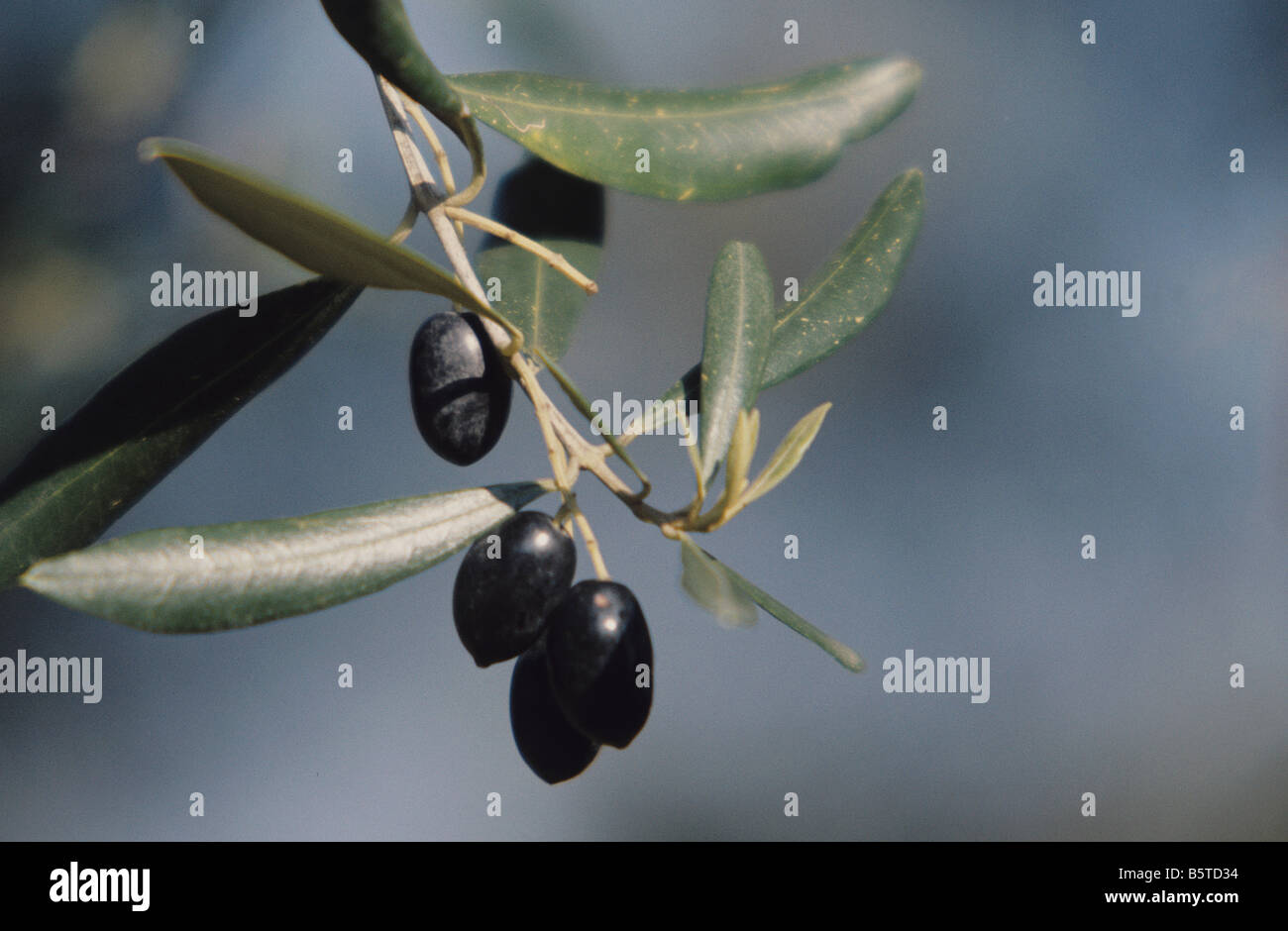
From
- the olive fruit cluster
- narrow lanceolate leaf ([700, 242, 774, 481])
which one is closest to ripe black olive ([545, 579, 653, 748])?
the olive fruit cluster

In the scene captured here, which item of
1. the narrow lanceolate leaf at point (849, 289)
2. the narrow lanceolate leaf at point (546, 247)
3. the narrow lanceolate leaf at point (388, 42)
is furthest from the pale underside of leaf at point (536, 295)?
the narrow lanceolate leaf at point (388, 42)

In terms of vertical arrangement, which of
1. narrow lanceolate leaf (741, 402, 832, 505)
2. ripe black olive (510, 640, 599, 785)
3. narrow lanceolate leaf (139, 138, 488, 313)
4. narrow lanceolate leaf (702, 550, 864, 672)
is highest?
narrow lanceolate leaf (139, 138, 488, 313)

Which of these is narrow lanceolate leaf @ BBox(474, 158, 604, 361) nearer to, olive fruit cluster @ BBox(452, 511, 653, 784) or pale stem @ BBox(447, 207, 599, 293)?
pale stem @ BBox(447, 207, 599, 293)

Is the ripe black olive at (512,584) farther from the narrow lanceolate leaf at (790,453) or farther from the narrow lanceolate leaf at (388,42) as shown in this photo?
the narrow lanceolate leaf at (388,42)

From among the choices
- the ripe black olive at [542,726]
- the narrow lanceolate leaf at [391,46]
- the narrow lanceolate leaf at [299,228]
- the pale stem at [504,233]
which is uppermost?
the narrow lanceolate leaf at [391,46]

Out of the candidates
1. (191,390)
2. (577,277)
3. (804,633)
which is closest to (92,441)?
(191,390)

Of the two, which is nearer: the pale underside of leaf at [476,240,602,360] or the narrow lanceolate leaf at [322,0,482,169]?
the narrow lanceolate leaf at [322,0,482,169]

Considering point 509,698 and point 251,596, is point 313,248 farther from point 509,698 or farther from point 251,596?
point 509,698
